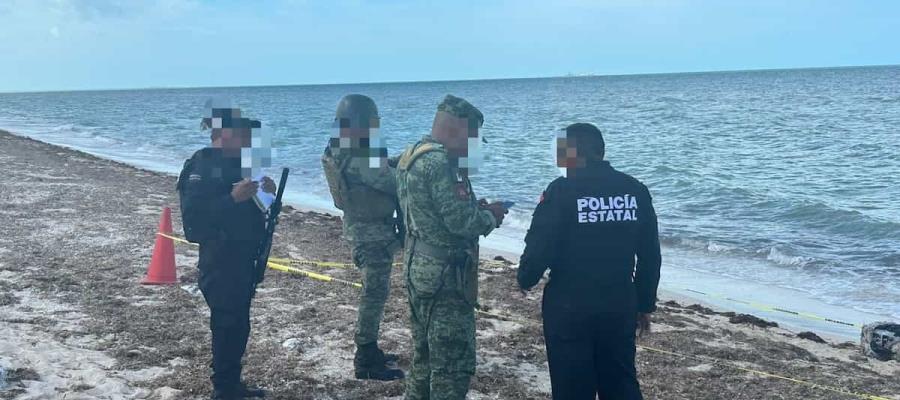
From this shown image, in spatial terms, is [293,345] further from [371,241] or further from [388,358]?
[371,241]

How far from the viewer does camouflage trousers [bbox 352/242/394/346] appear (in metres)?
5.27

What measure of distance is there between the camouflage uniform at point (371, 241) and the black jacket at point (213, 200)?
0.83 metres

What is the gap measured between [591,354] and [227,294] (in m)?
2.17

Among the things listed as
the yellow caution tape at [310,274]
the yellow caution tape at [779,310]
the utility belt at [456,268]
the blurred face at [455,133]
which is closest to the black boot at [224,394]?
the utility belt at [456,268]

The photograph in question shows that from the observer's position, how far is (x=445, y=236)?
3900 millimetres

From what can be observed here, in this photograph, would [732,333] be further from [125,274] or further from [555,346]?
[125,274]

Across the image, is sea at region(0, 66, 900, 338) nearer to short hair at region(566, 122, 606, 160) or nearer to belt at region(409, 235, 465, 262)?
short hair at region(566, 122, 606, 160)

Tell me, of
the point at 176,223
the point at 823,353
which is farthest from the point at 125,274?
the point at 823,353

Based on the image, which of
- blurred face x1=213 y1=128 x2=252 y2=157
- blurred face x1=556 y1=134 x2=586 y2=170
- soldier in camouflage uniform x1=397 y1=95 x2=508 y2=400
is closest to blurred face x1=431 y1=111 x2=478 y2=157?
soldier in camouflage uniform x1=397 y1=95 x2=508 y2=400

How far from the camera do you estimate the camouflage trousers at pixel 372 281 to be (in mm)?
5266

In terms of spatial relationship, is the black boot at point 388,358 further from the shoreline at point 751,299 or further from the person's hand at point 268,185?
the shoreline at point 751,299

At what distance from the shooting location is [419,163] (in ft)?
12.5

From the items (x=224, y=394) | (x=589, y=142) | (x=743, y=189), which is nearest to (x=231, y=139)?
(x=224, y=394)

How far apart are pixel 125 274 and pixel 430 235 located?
5.52 m
